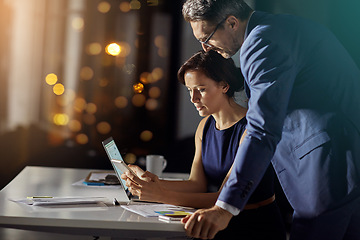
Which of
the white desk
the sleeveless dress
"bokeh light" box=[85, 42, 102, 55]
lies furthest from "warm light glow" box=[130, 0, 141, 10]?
the white desk

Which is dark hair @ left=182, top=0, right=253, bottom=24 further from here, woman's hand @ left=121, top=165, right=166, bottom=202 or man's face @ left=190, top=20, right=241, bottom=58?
woman's hand @ left=121, top=165, right=166, bottom=202

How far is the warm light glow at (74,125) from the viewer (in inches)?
150

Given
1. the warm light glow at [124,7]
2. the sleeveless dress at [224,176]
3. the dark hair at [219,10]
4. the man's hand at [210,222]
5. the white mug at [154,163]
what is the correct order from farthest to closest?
1. the warm light glow at [124,7]
2. the white mug at [154,163]
3. the sleeveless dress at [224,176]
4. the dark hair at [219,10]
5. the man's hand at [210,222]

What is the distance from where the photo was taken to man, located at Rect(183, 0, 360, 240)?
1.19m

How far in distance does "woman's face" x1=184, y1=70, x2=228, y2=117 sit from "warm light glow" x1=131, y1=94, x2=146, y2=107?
5.71 feet

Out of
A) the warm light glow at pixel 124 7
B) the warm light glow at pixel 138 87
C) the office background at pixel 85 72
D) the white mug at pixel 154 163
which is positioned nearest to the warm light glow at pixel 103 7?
the office background at pixel 85 72

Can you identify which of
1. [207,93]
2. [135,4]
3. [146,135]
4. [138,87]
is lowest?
[146,135]

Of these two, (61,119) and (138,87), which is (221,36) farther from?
(61,119)

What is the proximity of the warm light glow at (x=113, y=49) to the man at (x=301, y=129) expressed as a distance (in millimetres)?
2534

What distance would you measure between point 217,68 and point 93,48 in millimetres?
1954

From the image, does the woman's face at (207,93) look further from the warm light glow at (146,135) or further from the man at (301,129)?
the warm light glow at (146,135)

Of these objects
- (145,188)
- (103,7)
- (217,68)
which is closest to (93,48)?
(103,7)

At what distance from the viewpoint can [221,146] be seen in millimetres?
1990

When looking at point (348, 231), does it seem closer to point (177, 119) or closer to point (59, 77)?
point (177, 119)
